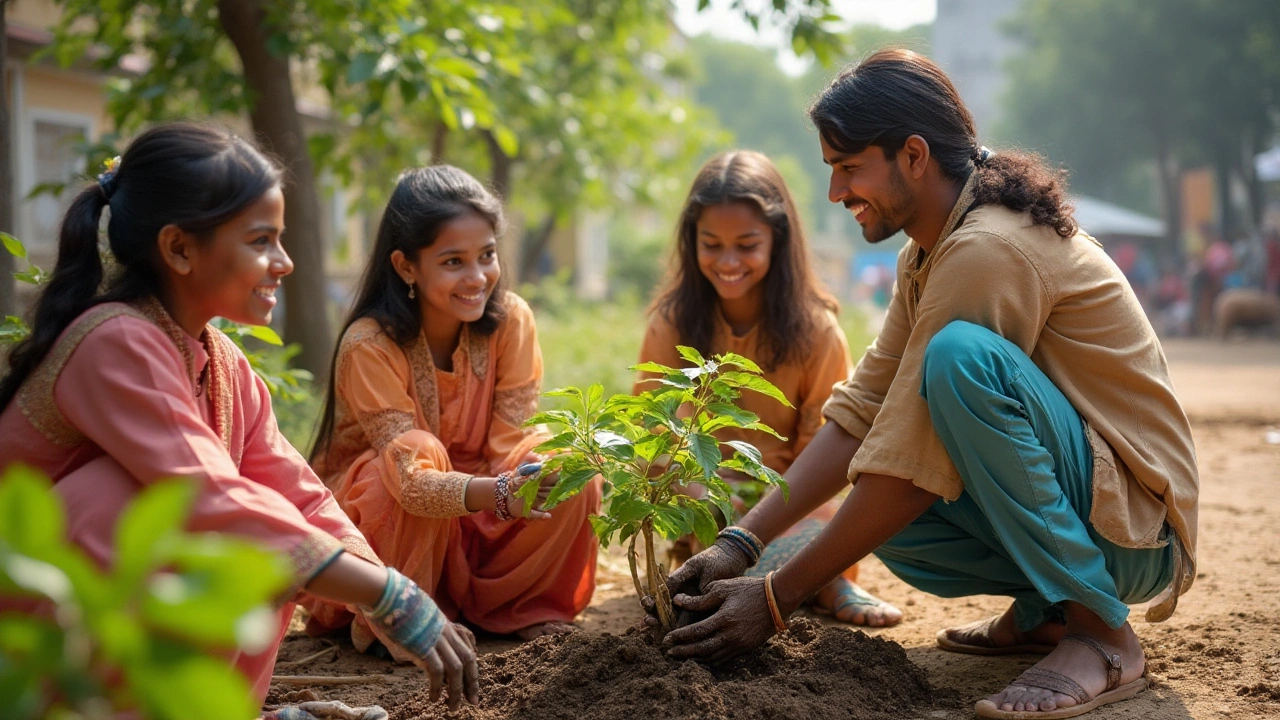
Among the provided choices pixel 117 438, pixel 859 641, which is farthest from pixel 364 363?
pixel 859 641

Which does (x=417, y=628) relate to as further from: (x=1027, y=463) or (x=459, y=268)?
(x=459, y=268)

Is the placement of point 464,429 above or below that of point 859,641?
above

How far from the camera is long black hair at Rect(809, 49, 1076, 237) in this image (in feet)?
9.27

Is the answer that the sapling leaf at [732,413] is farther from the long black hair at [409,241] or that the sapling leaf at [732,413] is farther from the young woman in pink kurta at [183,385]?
the long black hair at [409,241]

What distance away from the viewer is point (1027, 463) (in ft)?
A: 8.45

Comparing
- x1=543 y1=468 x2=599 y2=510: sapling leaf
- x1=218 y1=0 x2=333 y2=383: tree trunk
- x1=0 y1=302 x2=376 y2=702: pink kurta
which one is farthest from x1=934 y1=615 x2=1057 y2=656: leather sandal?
x1=218 y1=0 x2=333 y2=383: tree trunk

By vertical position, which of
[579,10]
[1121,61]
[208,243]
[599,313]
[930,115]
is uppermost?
[1121,61]

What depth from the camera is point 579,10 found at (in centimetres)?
1298

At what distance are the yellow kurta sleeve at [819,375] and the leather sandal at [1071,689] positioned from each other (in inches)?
54.7

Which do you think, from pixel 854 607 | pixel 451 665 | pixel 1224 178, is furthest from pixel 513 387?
pixel 1224 178

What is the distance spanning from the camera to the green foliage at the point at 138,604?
2.99 ft

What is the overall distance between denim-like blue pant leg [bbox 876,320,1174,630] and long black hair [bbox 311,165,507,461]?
154cm

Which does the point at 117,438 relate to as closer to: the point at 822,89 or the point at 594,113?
the point at 822,89

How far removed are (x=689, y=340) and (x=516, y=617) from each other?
1189 millimetres
